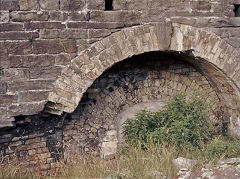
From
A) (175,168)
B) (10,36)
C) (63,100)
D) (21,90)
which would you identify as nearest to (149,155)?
(175,168)

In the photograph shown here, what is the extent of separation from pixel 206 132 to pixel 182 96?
816mm

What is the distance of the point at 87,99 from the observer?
514 cm

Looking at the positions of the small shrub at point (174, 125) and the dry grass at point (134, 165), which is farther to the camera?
the small shrub at point (174, 125)

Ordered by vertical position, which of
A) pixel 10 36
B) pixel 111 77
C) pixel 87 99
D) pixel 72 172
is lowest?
pixel 72 172

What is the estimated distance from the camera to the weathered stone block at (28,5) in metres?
4.11

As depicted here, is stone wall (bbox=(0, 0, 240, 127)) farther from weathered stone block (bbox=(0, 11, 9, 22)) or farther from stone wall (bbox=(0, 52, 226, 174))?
stone wall (bbox=(0, 52, 226, 174))

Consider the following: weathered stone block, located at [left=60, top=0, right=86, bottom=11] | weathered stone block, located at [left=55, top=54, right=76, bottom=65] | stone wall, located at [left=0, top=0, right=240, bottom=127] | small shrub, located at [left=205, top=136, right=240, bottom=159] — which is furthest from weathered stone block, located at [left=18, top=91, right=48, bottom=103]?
small shrub, located at [left=205, top=136, right=240, bottom=159]

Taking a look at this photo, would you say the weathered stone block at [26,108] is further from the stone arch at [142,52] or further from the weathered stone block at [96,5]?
the weathered stone block at [96,5]

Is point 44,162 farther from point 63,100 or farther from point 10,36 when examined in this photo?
point 10,36

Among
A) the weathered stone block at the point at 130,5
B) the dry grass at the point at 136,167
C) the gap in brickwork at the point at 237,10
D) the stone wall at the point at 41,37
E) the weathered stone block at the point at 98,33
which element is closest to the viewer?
the dry grass at the point at 136,167

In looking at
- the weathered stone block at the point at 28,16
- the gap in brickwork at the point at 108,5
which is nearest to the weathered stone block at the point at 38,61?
the weathered stone block at the point at 28,16

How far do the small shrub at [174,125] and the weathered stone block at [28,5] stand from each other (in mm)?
2318

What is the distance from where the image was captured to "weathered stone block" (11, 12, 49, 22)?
13.4ft

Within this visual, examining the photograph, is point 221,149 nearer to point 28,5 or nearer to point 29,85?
point 29,85
